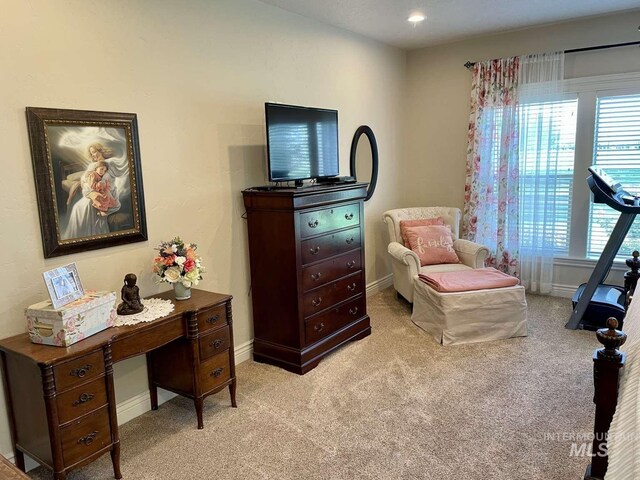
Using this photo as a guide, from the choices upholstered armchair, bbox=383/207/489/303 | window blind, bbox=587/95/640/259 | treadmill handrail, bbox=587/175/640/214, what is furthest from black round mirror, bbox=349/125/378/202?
window blind, bbox=587/95/640/259

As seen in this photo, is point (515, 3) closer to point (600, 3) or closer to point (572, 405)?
point (600, 3)

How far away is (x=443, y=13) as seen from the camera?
3.93 metres

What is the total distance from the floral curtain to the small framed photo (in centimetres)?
401

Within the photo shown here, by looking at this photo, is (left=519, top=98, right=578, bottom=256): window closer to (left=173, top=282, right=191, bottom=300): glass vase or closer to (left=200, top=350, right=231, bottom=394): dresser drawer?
(left=200, top=350, right=231, bottom=394): dresser drawer

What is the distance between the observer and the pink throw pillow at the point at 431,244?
441 centimetres

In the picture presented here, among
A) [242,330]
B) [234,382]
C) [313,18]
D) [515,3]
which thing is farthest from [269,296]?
[515,3]

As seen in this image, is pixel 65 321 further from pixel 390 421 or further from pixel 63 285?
pixel 390 421

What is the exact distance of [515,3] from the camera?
374 cm

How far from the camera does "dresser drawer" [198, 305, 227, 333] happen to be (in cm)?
257

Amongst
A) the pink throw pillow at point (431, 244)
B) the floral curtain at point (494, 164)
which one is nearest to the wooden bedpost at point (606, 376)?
the pink throw pillow at point (431, 244)

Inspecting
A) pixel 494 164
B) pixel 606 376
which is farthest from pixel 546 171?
pixel 606 376

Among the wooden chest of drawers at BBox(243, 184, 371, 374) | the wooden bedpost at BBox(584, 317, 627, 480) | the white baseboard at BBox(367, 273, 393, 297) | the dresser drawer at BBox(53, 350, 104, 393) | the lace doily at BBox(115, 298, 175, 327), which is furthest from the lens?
the white baseboard at BBox(367, 273, 393, 297)

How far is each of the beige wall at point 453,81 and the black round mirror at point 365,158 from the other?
799mm

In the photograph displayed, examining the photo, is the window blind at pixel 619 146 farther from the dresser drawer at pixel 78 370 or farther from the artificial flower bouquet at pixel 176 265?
the dresser drawer at pixel 78 370
